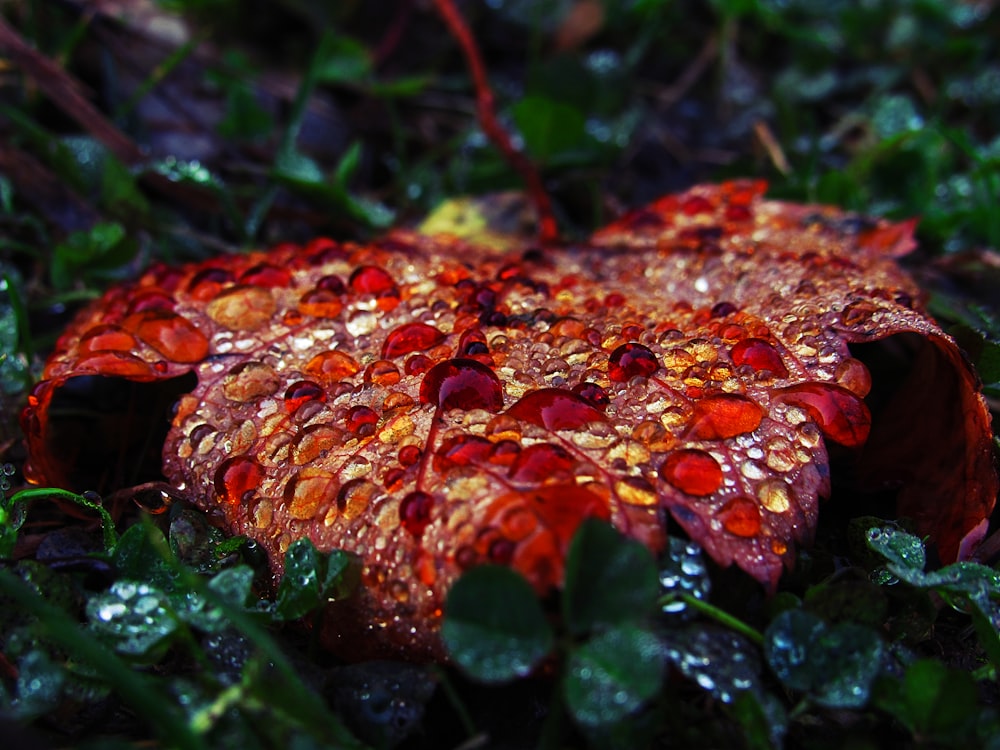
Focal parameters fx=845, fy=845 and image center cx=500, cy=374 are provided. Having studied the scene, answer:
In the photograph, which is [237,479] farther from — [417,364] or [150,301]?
[150,301]

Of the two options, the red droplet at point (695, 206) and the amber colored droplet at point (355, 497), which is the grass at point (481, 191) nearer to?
the amber colored droplet at point (355, 497)

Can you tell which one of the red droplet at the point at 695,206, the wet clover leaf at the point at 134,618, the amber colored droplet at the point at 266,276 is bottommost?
the wet clover leaf at the point at 134,618

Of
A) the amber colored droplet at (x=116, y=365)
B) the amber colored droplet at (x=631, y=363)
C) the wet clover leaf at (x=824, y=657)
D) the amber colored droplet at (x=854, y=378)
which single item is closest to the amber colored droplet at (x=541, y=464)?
the amber colored droplet at (x=631, y=363)

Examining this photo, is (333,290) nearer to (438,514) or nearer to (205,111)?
(438,514)

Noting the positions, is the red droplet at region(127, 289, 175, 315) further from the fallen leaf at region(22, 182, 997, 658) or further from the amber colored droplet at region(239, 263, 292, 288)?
the amber colored droplet at region(239, 263, 292, 288)

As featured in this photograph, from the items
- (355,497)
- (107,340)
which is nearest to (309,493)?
(355,497)

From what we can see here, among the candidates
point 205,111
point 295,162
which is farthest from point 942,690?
point 205,111
